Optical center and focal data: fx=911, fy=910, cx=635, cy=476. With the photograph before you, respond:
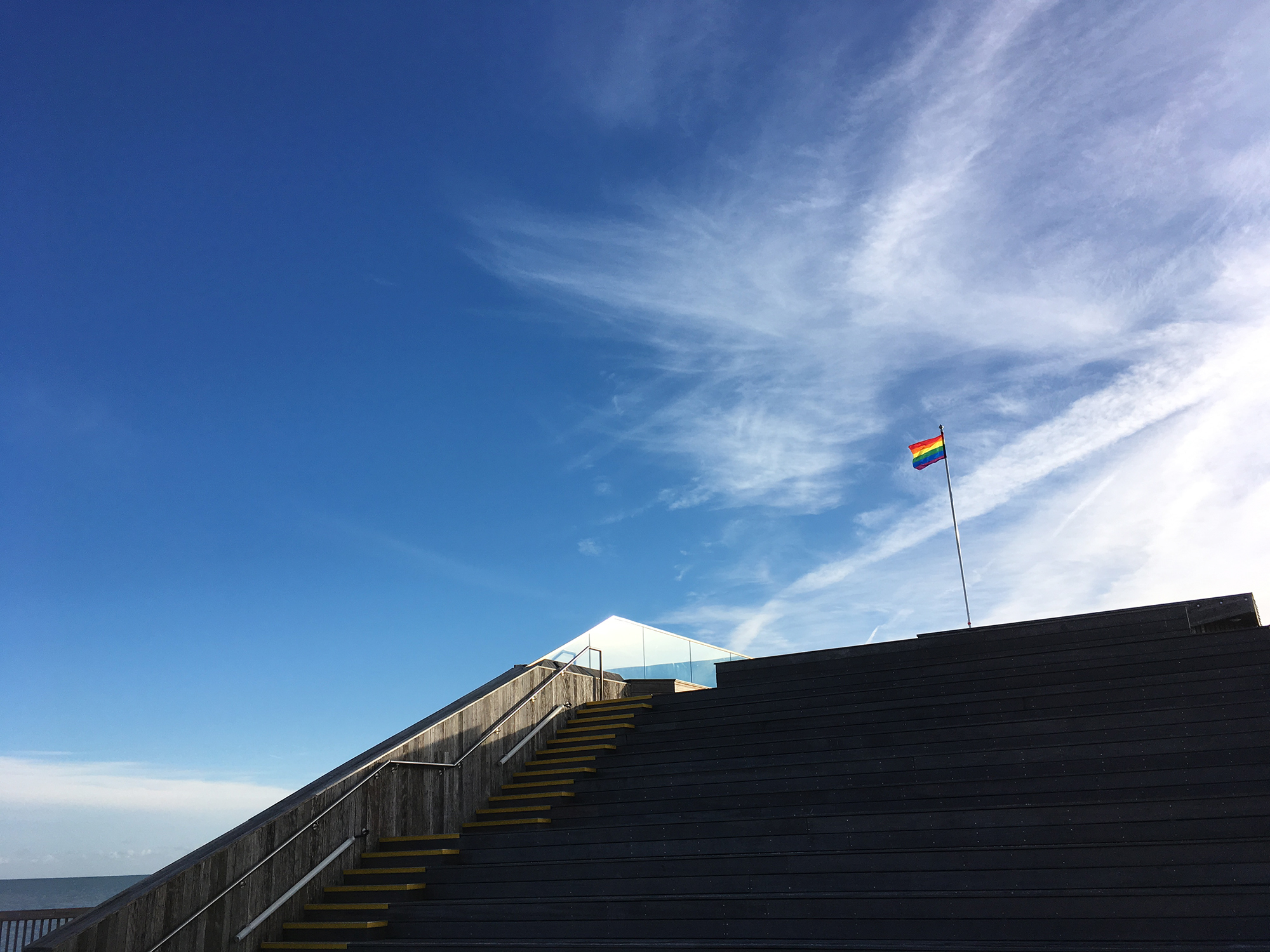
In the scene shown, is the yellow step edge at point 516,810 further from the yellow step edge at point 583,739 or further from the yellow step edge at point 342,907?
the yellow step edge at point 342,907

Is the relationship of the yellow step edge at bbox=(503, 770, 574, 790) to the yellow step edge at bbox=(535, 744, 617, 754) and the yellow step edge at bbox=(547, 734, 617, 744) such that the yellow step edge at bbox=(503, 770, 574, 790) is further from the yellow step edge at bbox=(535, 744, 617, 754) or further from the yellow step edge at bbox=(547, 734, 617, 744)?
the yellow step edge at bbox=(547, 734, 617, 744)

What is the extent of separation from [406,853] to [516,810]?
4.32 feet

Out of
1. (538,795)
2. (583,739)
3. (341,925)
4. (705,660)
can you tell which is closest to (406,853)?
(341,925)

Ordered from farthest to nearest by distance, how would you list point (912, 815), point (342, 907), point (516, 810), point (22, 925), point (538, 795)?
1. point (538, 795)
2. point (516, 810)
3. point (22, 925)
4. point (342, 907)
5. point (912, 815)

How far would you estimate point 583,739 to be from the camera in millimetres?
10734

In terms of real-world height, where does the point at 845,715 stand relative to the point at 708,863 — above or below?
above

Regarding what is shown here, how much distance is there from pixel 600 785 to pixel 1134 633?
218 inches

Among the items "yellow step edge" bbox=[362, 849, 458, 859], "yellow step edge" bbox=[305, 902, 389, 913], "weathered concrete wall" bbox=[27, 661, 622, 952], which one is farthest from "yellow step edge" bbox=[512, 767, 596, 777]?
"yellow step edge" bbox=[305, 902, 389, 913]

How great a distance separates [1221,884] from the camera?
5.36 m

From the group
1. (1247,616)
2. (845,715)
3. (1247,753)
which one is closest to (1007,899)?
(1247,753)

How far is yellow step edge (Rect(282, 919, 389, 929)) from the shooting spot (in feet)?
23.0

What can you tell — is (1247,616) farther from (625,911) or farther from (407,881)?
(407,881)

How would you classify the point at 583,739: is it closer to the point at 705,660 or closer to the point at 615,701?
the point at 615,701

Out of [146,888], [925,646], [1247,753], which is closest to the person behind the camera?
[146,888]
